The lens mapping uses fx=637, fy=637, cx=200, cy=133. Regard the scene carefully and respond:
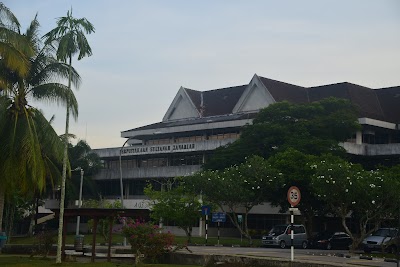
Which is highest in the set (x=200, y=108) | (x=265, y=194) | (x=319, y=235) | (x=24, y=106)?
(x=200, y=108)

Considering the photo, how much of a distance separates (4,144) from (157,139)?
49.4 metres

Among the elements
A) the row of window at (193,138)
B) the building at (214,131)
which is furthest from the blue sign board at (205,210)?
the row of window at (193,138)

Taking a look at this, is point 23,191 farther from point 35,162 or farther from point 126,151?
point 126,151

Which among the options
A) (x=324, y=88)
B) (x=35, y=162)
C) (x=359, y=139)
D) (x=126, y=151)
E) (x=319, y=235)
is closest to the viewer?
(x=35, y=162)

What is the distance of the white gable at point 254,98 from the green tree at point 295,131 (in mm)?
11072

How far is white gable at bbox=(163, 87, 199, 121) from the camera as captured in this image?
76062mm

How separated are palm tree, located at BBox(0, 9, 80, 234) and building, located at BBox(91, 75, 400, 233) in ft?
96.2

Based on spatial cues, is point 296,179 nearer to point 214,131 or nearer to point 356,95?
point 356,95

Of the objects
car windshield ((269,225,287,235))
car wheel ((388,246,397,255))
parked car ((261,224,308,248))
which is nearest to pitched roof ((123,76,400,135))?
parked car ((261,224,308,248))

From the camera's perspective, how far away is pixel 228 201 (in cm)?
4700

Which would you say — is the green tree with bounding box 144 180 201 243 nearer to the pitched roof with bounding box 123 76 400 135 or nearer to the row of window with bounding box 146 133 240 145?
the row of window with bounding box 146 133 240 145

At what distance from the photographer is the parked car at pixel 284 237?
43.8 meters

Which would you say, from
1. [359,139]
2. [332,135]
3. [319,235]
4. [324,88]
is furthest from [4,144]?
[324,88]

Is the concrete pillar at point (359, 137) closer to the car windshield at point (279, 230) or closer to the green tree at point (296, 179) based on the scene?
the green tree at point (296, 179)
